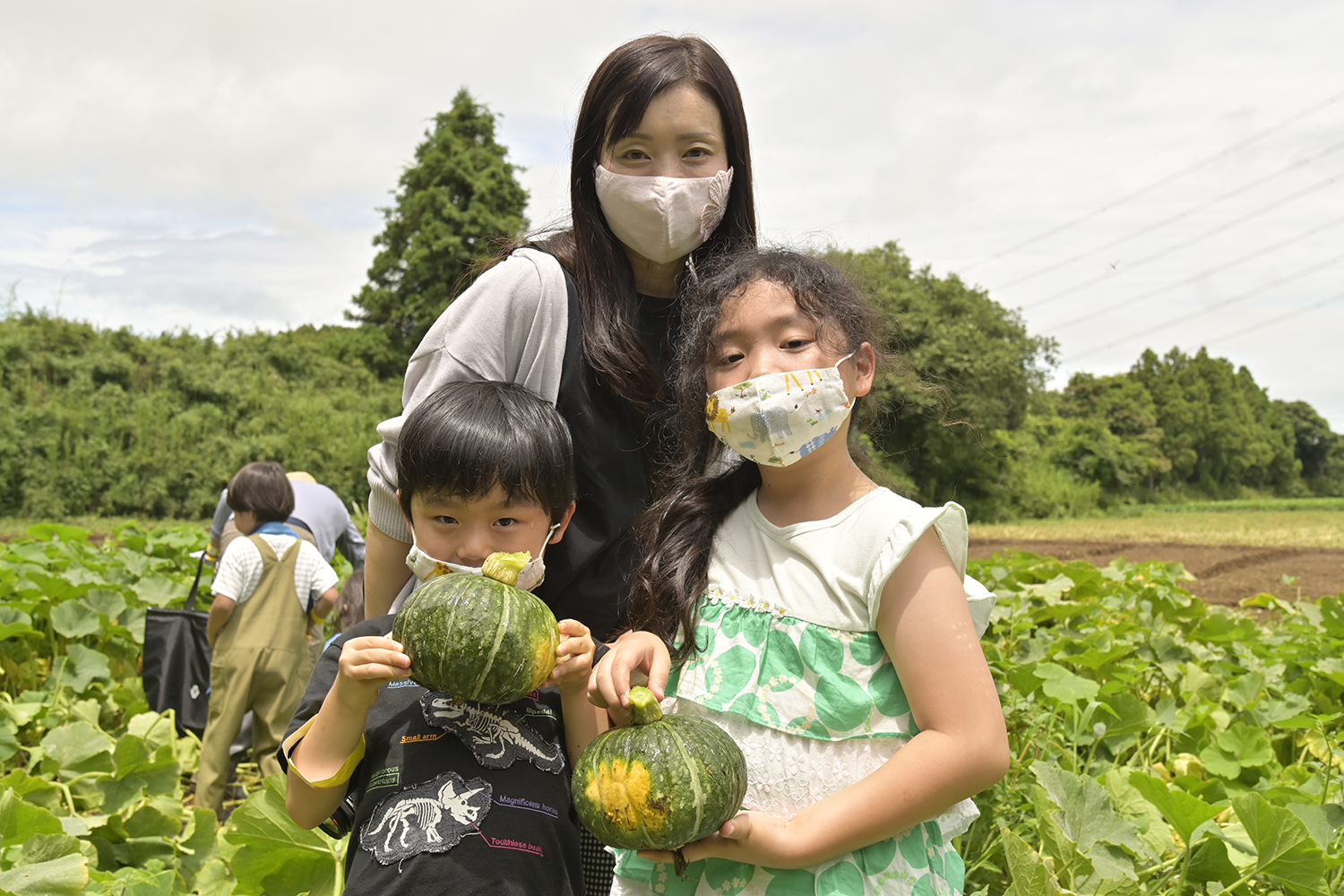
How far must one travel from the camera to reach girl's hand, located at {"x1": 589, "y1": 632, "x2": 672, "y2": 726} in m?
1.67

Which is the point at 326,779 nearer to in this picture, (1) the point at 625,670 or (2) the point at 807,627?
(1) the point at 625,670

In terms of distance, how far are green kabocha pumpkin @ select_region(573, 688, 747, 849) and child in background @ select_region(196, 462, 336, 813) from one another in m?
4.06

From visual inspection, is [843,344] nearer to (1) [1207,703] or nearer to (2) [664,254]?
(2) [664,254]

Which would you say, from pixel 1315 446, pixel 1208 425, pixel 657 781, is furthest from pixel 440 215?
pixel 1315 446

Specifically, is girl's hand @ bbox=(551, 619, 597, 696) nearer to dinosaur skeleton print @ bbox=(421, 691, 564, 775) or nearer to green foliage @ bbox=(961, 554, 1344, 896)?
dinosaur skeleton print @ bbox=(421, 691, 564, 775)

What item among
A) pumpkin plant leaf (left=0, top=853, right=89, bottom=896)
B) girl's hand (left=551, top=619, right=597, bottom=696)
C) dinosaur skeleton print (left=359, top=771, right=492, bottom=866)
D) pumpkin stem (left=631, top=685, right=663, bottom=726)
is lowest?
pumpkin plant leaf (left=0, top=853, right=89, bottom=896)

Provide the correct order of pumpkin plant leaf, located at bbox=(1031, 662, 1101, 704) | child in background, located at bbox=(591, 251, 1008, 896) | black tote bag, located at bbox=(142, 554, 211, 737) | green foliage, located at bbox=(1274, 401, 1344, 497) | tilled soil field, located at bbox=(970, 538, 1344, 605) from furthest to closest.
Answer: green foliage, located at bbox=(1274, 401, 1344, 497), tilled soil field, located at bbox=(970, 538, 1344, 605), black tote bag, located at bbox=(142, 554, 211, 737), pumpkin plant leaf, located at bbox=(1031, 662, 1101, 704), child in background, located at bbox=(591, 251, 1008, 896)

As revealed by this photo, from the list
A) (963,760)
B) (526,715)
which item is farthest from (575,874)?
(963,760)

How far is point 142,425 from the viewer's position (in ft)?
59.4

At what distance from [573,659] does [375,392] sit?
2226cm

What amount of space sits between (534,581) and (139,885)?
1598 mm

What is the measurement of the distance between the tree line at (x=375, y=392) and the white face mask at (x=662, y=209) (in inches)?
13.4

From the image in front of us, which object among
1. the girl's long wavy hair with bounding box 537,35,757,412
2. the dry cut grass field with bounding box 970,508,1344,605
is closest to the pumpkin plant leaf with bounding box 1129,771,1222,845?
the girl's long wavy hair with bounding box 537,35,757,412

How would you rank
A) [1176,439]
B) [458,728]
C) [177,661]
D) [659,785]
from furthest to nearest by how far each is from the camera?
[1176,439], [177,661], [458,728], [659,785]
